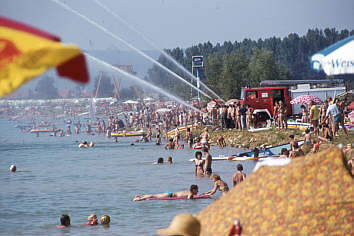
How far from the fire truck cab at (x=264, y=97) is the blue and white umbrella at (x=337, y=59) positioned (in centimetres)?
3082

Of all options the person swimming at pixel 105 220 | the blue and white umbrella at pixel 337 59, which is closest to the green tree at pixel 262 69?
the person swimming at pixel 105 220

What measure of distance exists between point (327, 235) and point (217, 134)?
121 ft

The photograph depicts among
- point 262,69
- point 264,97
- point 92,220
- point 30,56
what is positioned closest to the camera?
point 30,56

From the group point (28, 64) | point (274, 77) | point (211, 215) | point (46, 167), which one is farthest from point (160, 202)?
point (274, 77)

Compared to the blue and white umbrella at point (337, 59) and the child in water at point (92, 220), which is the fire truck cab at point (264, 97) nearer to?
the child in water at point (92, 220)

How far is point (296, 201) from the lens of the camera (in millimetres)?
7488

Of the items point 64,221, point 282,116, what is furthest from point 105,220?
point 282,116

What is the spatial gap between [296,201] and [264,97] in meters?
34.5

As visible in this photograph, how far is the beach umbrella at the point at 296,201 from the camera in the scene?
24.5 feet

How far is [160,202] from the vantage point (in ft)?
70.6

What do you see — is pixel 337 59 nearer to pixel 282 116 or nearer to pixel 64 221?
pixel 64 221

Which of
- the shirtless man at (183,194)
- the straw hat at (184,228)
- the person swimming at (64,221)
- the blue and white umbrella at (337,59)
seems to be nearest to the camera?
the straw hat at (184,228)

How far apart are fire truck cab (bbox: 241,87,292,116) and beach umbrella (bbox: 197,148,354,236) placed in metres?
33.6

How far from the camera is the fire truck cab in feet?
136
